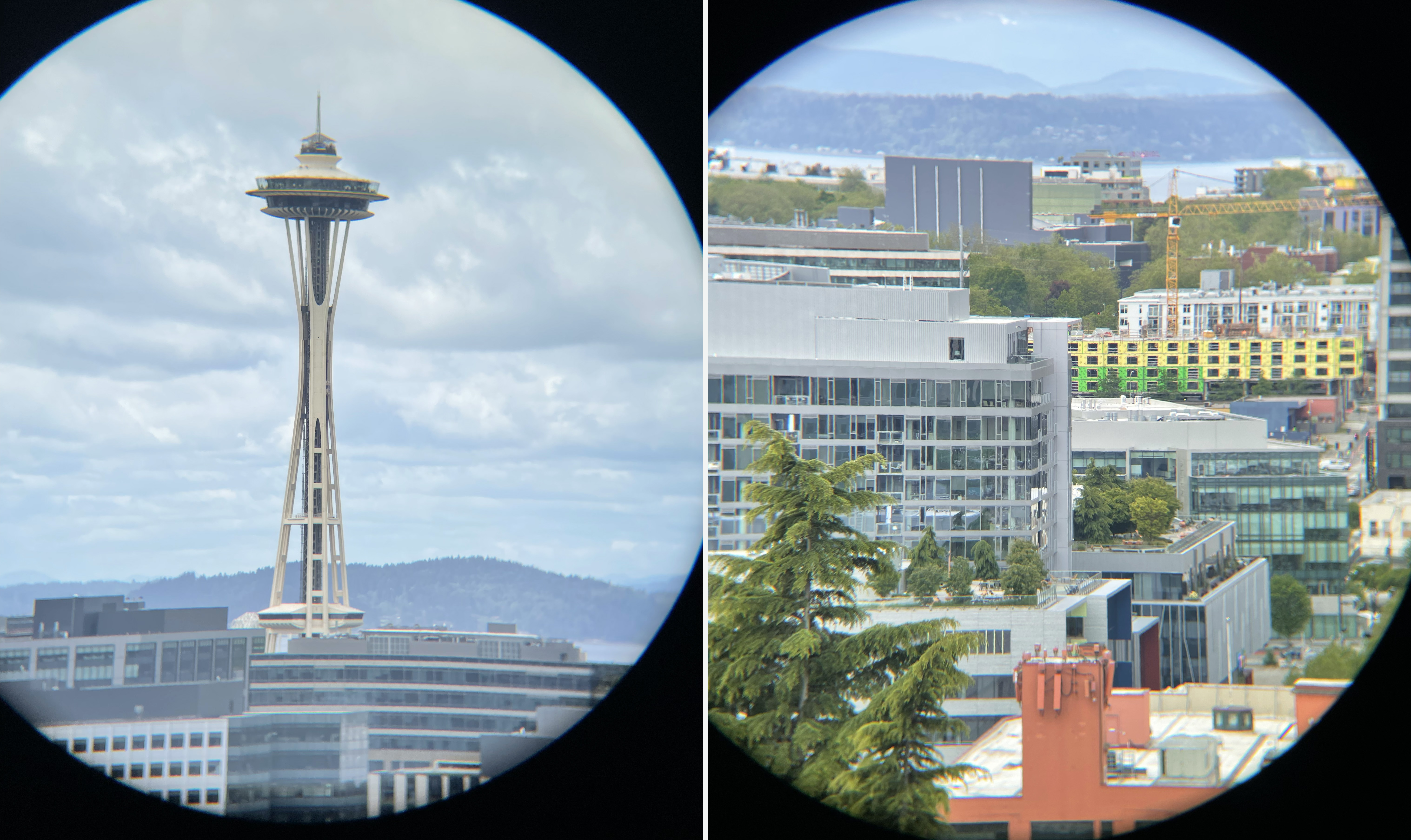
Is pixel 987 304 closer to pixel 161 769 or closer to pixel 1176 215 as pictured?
pixel 1176 215

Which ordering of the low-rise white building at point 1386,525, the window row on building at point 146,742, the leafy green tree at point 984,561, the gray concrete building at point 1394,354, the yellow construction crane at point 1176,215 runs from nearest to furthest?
the gray concrete building at point 1394,354 < the low-rise white building at point 1386,525 < the yellow construction crane at point 1176,215 < the window row on building at point 146,742 < the leafy green tree at point 984,561

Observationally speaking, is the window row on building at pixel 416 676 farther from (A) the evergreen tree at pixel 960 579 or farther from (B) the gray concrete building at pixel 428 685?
(A) the evergreen tree at pixel 960 579

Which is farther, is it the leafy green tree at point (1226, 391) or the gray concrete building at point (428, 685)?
the gray concrete building at point (428, 685)

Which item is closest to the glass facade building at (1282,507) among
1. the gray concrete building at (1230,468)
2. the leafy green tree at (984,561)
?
the gray concrete building at (1230,468)

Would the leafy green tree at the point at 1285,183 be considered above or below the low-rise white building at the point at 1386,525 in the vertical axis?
above

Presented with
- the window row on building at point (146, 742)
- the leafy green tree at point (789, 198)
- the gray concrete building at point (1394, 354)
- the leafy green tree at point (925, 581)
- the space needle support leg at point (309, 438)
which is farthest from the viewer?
the space needle support leg at point (309, 438)

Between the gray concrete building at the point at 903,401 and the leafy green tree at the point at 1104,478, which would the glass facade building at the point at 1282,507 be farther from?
the gray concrete building at the point at 903,401

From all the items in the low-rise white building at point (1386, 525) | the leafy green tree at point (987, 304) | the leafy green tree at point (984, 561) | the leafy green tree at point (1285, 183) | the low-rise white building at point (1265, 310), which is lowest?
the leafy green tree at point (984, 561)

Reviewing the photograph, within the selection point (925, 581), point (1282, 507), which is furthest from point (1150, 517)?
point (925, 581)
